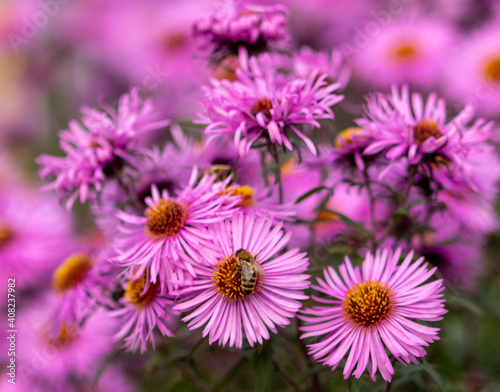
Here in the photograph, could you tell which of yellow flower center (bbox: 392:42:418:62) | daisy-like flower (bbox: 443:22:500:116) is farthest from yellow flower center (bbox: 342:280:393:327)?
yellow flower center (bbox: 392:42:418:62)

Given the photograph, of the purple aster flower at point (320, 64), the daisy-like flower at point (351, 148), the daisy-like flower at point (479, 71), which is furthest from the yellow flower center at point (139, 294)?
the daisy-like flower at point (479, 71)

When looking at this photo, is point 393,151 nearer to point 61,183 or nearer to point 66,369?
point 61,183

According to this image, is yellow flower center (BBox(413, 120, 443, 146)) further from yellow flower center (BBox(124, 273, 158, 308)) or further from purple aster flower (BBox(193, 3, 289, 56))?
yellow flower center (BBox(124, 273, 158, 308))

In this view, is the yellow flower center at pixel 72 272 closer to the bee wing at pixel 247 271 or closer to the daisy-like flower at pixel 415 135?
the bee wing at pixel 247 271

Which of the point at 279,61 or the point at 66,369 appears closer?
the point at 279,61

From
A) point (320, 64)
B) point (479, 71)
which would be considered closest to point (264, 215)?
point (320, 64)

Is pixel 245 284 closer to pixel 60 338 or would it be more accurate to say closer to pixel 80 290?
pixel 80 290

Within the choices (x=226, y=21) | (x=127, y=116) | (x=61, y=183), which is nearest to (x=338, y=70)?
(x=226, y=21)

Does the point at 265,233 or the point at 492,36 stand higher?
the point at 492,36
